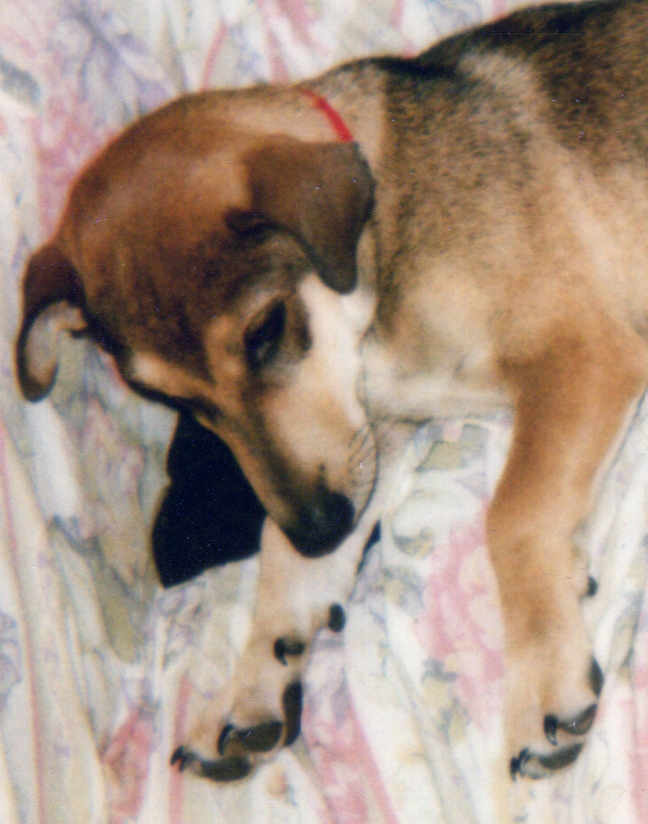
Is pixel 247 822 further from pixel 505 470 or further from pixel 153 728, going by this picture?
pixel 505 470

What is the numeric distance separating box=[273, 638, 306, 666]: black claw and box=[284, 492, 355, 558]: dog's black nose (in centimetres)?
30

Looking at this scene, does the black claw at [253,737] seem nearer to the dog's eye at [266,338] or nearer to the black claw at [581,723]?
the black claw at [581,723]

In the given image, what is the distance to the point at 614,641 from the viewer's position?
5.08 ft

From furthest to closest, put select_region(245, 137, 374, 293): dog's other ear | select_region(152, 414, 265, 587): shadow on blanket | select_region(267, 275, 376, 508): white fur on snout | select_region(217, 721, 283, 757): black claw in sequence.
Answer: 1. select_region(152, 414, 265, 587): shadow on blanket
2. select_region(217, 721, 283, 757): black claw
3. select_region(267, 275, 376, 508): white fur on snout
4. select_region(245, 137, 374, 293): dog's other ear

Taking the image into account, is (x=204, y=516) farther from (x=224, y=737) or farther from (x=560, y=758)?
(x=560, y=758)

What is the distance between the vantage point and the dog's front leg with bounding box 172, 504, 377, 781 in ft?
5.43

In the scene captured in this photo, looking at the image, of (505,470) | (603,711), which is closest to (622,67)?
(505,470)

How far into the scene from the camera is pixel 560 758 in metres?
1.44

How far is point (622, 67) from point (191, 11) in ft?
3.97

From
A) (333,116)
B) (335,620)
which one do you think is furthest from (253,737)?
(333,116)

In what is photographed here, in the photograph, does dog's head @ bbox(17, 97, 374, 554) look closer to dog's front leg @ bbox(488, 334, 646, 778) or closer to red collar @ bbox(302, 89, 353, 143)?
red collar @ bbox(302, 89, 353, 143)

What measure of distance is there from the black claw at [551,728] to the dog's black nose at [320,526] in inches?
20.4

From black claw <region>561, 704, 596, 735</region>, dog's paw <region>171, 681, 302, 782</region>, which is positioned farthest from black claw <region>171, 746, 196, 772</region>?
black claw <region>561, 704, 596, 735</region>

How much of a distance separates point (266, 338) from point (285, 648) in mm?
744
